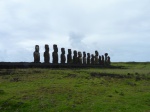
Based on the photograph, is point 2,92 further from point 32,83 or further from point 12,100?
point 32,83

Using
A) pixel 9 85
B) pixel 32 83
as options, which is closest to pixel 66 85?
pixel 32 83

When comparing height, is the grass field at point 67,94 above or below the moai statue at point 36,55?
below

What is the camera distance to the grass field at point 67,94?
42.8 ft

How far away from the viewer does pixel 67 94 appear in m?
14.9

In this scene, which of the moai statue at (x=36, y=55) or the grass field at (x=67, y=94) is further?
the moai statue at (x=36, y=55)

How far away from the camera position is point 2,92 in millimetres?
14766

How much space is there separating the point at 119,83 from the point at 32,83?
5.54m

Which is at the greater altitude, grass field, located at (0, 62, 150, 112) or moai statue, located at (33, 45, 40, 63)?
moai statue, located at (33, 45, 40, 63)

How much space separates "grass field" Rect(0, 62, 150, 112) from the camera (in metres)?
13.0

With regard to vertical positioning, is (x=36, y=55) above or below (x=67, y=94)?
above

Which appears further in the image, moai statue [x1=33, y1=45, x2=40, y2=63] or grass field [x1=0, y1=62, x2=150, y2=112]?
moai statue [x1=33, y1=45, x2=40, y2=63]

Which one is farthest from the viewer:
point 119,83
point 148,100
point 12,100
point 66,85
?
point 119,83

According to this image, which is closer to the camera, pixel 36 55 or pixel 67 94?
pixel 67 94

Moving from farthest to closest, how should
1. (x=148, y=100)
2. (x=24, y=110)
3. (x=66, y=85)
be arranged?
1. (x=66, y=85)
2. (x=148, y=100)
3. (x=24, y=110)
